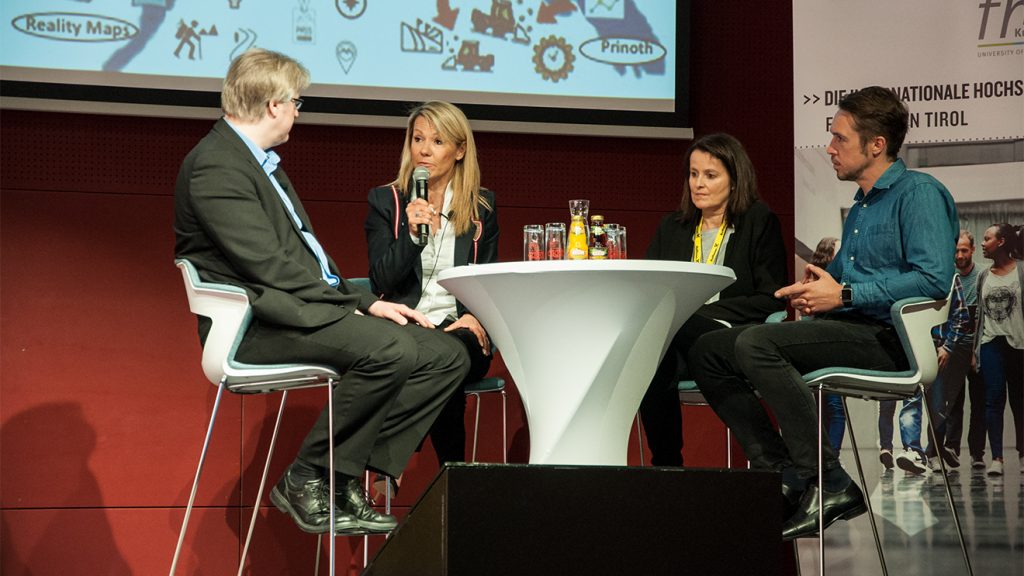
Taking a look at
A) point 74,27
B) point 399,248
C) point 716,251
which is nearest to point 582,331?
point 399,248

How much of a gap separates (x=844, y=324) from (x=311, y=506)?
152 centimetres

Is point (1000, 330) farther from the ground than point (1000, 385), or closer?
farther from the ground

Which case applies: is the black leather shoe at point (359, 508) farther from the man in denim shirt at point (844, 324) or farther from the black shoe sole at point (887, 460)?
the black shoe sole at point (887, 460)

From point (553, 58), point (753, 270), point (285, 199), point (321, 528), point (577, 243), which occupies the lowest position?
point (321, 528)

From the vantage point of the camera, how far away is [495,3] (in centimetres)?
435

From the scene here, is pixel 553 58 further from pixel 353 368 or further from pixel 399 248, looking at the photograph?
pixel 353 368

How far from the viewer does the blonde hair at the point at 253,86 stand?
303cm

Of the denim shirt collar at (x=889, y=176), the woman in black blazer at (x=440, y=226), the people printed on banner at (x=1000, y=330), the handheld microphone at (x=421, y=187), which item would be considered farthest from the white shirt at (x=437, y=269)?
the people printed on banner at (x=1000, y=330)

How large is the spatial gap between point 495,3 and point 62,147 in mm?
1777

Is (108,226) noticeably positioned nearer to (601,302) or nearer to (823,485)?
(601,302)

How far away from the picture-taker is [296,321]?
2777 mm

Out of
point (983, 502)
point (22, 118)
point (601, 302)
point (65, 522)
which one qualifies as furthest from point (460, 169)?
point (983, 502)

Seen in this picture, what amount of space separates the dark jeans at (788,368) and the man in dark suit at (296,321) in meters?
0.83

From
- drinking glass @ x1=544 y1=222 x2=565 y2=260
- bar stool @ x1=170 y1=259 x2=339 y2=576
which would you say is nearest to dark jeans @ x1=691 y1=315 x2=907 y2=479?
drinking glass @ x1=544 y1=222 x2=565 y2=260
